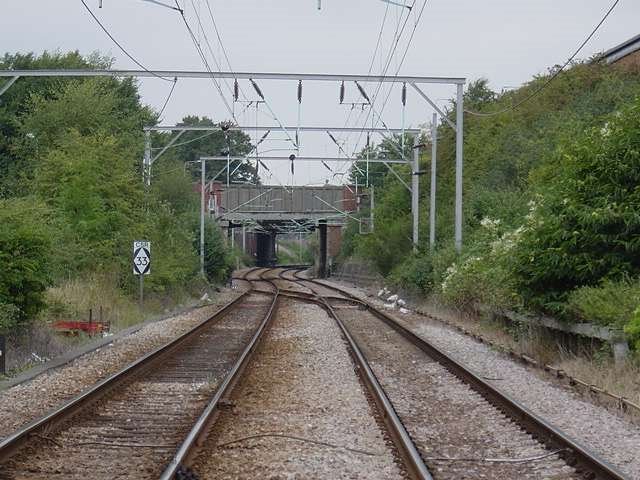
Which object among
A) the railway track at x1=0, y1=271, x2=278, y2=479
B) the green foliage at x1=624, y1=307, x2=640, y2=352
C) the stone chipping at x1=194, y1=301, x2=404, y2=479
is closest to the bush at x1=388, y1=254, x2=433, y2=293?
the railway track at x1=0, y1=271, x2=278, y2=479

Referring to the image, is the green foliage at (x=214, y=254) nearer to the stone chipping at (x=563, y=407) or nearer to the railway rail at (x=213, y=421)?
the stone chipping at (x=563, y=407)

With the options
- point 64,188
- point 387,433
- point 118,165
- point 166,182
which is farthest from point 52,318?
point 166,182

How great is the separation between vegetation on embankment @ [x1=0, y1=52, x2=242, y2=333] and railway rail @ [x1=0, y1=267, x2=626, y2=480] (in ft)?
10.2

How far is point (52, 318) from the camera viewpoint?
74.2ft

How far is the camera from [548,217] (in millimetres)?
17422

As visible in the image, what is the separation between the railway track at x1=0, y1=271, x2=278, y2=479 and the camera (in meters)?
8.57

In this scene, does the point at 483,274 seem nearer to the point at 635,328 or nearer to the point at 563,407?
the point at 635,328

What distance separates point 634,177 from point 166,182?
4454cm

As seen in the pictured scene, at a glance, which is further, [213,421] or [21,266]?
[21,266]

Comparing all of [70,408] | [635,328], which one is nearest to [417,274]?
[635,328]

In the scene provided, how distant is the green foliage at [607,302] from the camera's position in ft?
46.8

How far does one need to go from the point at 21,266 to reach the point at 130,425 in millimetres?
7793

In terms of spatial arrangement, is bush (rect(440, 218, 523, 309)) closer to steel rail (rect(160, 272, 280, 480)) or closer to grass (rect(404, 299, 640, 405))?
grass (rect(404, 299, 640, 405))

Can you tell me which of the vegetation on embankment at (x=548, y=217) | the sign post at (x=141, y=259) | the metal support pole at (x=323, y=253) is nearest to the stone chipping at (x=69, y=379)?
the sign post at (x=141, y=259)
